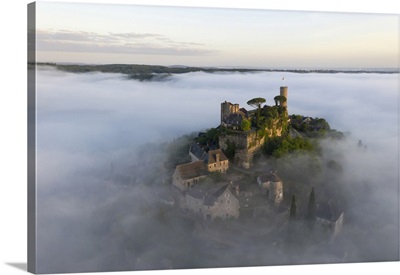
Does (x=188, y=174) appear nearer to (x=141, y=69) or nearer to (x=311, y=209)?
(x=141, y=69)

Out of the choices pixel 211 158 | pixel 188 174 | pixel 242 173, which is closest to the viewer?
pixel 188 174

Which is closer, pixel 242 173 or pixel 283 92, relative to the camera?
pixel 242 173

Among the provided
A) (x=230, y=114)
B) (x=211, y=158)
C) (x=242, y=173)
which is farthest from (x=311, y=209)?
(x=230, y=114)

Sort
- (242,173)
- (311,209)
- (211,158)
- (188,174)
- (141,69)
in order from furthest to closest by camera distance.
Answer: (311,209) < (242,173) < (211,158) < (188,174) < (141,69)

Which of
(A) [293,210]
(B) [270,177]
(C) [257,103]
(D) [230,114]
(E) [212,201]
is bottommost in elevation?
(A) [293,210]

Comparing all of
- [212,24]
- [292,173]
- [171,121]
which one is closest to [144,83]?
[171,121]

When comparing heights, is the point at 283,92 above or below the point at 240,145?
above

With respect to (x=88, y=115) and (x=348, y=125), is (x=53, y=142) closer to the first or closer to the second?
(x=88, y=115)

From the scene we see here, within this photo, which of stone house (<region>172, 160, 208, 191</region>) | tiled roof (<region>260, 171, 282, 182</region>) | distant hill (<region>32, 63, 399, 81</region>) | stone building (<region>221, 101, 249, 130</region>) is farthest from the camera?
tiled roof (<region>260, 171, 282, 182</region>)

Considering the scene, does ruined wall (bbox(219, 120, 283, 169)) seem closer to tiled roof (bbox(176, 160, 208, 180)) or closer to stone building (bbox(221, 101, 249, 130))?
stone building (bbox(221, 101, 249, 130))

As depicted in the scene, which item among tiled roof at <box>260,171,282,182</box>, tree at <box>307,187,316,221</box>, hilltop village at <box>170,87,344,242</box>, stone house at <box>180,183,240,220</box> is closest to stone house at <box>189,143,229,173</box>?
hilltop village at <box>170,87,344,242</box>
